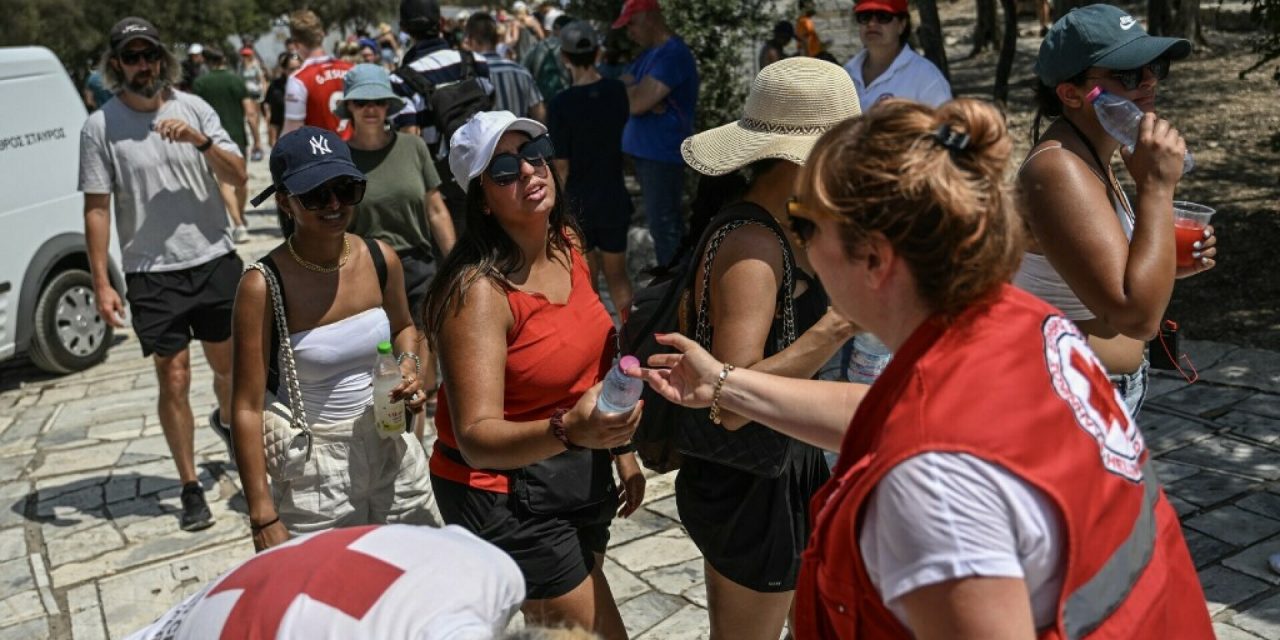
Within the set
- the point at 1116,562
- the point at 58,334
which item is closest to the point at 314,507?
the point at 1116,562

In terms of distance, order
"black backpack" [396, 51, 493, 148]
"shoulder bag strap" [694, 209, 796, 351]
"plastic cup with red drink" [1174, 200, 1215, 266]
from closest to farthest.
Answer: "shoulder bag strap" [694, 209, 796, 351], "plastic cup with red drink" [1174, 200, 1215, 266], "black backpack" [396, 51, 493, 148]

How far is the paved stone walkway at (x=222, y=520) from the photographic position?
4.40 metres

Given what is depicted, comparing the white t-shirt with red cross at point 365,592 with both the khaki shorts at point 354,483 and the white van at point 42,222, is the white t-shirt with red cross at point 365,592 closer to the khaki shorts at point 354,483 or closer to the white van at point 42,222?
the khaki shorts at point 354,483

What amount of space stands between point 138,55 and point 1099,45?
407cm

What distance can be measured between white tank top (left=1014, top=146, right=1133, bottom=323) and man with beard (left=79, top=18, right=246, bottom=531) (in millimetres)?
3538

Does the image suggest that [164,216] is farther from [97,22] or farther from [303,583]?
[97,22]

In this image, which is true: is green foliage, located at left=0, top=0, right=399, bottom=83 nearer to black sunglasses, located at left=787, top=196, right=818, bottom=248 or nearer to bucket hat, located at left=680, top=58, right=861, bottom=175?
bucket hat, located at left=680, top=58, right=861, bottom=175

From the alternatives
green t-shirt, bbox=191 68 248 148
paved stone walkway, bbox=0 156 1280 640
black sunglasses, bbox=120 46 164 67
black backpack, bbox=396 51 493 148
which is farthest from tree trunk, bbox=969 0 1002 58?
→ black sunglasses, bbox=120 46 164 67

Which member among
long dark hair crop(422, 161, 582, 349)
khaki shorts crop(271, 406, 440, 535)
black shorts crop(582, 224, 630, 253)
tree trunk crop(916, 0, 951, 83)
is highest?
long dark hair crop(422, 161, 582, 349)

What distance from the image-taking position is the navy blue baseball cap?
3.51 metres

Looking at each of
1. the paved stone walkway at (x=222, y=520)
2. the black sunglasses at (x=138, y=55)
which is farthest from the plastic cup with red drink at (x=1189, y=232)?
the black sunglasses at (x=138, y=55)

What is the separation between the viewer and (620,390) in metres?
2.46

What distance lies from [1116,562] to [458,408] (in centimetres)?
165

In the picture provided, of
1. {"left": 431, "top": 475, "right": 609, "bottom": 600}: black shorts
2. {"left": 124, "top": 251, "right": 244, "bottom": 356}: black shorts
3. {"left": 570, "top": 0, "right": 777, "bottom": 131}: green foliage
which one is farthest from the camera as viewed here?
{"left": 570, "top": 0, "right": 777, "bottom": 131}: green foliage
